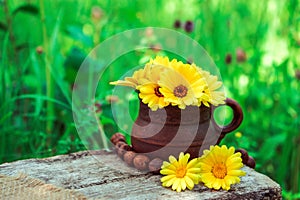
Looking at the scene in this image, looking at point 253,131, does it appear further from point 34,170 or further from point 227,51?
point 34,170

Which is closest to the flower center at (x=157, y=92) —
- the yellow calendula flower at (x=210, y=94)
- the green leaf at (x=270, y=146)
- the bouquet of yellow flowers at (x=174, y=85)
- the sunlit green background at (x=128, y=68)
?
the bouquet of yellow flowers at (x=174, y=85)

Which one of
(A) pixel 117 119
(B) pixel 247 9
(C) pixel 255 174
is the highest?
(B) pixel 247 9

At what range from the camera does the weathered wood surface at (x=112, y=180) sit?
1416mm

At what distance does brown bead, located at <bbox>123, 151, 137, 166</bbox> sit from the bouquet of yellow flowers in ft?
0.52

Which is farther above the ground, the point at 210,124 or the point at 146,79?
the point at 146,79

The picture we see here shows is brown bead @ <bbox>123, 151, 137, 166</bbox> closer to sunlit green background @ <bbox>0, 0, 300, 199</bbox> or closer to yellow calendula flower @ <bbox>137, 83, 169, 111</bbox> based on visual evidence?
yellow calendula flower @ <bbox>137, 83, 169, 111</bbox>

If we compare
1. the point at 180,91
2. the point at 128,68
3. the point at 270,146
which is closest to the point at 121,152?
the point at 180,91

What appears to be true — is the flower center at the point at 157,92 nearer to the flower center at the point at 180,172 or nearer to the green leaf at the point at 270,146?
the flower center at the point at 180,172

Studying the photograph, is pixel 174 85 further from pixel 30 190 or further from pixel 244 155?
pixel 30 190

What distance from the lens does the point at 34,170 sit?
5.08ft

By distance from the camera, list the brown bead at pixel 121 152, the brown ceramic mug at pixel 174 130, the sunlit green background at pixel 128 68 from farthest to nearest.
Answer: the sunlit green background at pixel 128 68
the brown bead at pixel 121 152
the brown ceramic mug at pixel 174 130

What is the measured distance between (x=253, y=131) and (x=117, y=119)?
0.75 meters

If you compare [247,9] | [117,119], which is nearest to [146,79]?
[117,119]

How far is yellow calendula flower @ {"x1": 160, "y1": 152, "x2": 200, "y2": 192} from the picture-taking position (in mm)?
1437
